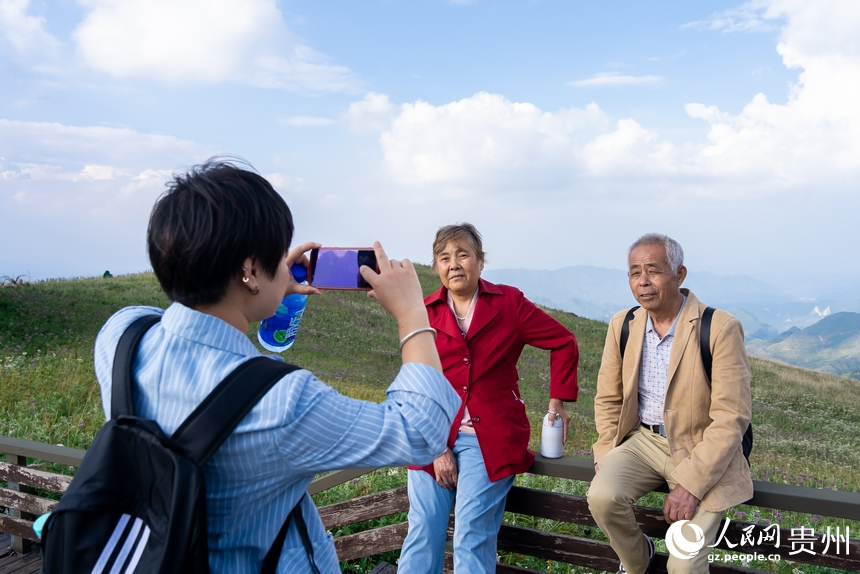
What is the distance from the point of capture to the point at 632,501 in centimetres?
402

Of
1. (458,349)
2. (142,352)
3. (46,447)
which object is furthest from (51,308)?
(142,352)

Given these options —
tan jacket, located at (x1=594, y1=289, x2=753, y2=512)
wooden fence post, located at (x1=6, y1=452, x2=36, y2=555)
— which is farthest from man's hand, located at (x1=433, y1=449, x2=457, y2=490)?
wooden fence post, located at (x1=6, y1=452, x2=36, y2=555)

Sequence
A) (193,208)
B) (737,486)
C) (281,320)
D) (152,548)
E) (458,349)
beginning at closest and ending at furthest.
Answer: (152,548), (193,208), (281,320), (737,486), (458,349)

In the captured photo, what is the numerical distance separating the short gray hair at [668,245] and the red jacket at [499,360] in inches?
31.5

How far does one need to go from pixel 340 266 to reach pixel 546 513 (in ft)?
9.04

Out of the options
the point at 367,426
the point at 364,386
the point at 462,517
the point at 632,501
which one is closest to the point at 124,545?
the point at 367,426

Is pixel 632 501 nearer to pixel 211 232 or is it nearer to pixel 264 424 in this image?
pixel 264 424

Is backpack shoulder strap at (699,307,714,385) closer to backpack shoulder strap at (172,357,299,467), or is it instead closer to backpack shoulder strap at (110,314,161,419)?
backpack shoulder strap at (172,357,299,467)

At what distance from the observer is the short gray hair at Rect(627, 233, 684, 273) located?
14.5ft

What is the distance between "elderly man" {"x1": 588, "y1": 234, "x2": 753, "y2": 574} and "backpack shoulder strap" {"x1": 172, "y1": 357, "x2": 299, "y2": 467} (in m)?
2.88

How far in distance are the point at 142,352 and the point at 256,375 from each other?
0.40 meters

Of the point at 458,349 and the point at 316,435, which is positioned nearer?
the point at 316,435

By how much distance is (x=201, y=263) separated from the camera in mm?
1700

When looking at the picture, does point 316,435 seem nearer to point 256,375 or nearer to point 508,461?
point 256,375
